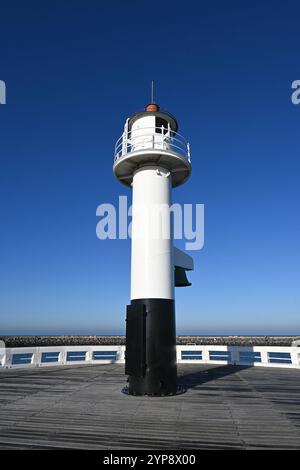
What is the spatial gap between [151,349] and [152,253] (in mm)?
2795

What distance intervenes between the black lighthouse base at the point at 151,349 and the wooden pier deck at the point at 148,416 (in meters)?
0.45

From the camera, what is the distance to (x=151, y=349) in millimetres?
9711

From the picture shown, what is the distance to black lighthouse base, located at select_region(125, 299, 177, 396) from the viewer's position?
9.59 m

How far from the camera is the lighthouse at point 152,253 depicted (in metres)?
9.71

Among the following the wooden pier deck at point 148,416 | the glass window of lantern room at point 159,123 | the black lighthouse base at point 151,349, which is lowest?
the wooden pier deck at point 148,416

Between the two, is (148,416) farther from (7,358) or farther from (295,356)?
(295,356)

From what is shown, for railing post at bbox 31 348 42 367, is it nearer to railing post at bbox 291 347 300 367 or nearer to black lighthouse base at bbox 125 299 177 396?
black lighthouse base at bbox 125 299 177 396

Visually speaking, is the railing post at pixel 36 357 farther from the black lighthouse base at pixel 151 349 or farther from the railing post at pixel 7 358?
the black lighthouse base at pixel 151 349

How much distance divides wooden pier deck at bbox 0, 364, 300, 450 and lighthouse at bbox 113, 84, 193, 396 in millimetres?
874

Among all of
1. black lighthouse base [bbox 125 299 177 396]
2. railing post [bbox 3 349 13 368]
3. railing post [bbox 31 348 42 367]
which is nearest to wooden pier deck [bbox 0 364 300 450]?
black lighthouse base [bbox 125 299 177 396]

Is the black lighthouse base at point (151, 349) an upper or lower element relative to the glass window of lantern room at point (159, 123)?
lower

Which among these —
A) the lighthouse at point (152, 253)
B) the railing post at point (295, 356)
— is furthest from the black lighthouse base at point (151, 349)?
the railing post at point (295, 356)

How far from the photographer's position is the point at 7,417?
723 cm
